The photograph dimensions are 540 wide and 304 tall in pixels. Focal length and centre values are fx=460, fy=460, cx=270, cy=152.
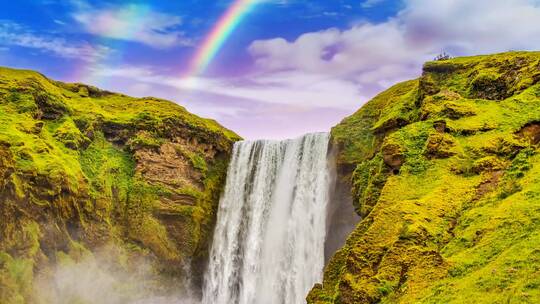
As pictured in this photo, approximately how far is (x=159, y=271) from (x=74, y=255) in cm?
873

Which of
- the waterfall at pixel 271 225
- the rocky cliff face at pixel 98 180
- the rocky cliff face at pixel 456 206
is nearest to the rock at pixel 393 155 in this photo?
the rocky cliff face at pixel 456 206

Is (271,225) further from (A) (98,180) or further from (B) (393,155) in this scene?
(B) (393,155)

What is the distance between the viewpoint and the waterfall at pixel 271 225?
38.1 metres

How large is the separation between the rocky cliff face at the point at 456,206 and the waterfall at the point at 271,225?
1405 centimetres

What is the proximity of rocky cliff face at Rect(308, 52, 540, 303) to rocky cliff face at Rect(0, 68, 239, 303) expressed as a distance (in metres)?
22.8

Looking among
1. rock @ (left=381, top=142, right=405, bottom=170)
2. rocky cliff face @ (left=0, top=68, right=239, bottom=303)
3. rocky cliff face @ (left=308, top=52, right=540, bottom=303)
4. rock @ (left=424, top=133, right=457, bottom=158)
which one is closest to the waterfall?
rocky cliff face @ (left=0, top=68, right=239, bottom=303)

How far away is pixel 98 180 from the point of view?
42.4 m

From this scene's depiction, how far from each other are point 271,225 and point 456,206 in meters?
27.8

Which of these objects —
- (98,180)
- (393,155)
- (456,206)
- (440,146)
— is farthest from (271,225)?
(456,206)

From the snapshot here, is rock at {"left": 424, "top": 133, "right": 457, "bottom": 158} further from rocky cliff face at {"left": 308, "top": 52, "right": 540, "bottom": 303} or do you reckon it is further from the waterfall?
the waterfall

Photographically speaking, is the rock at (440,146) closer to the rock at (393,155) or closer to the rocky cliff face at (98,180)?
the rock at (393,155)

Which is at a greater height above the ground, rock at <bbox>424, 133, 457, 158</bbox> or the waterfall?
rock at <bbox>424, 133, 457, 158</bbox>

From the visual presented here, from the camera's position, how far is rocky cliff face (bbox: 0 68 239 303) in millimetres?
32000

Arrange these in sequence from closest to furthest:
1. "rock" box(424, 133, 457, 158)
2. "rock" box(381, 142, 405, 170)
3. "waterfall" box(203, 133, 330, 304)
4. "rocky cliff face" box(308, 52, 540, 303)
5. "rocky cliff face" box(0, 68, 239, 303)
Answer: "rocky cliff face" box(308, 52, 540, 303) < "rock" box(424, 133, 457, 158) < "rock" box(381, 142, 405, 170) < "rocky cliff face" box(0, 68, 239, 303) < "waterfall" box(203, 133, 330, 304)
